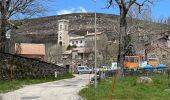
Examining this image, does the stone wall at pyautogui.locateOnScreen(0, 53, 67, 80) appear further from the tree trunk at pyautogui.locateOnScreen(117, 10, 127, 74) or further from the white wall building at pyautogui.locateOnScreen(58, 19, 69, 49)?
the white wall building at pyautogui.locateOnScreen(58, 19, 69, 49)

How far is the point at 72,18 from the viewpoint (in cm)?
19600

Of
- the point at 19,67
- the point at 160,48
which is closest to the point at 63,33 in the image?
the point at 160,48

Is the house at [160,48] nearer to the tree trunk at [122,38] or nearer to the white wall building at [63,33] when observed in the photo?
the tree trunk at [122,38]

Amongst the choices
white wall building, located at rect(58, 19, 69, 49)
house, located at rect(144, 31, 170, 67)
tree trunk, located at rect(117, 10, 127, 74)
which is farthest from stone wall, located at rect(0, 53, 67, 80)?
white wall building, located at rect(58, 19, 69, 49)

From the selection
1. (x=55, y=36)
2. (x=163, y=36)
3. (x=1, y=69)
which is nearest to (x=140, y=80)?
(x=1, y=69)

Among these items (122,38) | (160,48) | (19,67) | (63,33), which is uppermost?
(63,33)

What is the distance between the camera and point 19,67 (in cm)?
3816

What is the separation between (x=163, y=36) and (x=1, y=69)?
55998mm

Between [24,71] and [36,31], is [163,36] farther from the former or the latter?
[36,31]

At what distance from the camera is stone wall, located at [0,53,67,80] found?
35906 mm

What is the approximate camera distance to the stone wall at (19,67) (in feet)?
118

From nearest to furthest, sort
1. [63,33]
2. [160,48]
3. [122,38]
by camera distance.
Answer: [122,38] → [160,48] → [63,33]

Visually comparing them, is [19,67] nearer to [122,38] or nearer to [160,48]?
[122,38]

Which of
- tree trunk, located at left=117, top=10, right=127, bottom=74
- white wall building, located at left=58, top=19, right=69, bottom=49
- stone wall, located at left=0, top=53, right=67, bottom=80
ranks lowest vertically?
stone wall, located at left=0, top=53, right=67, bottom=80
